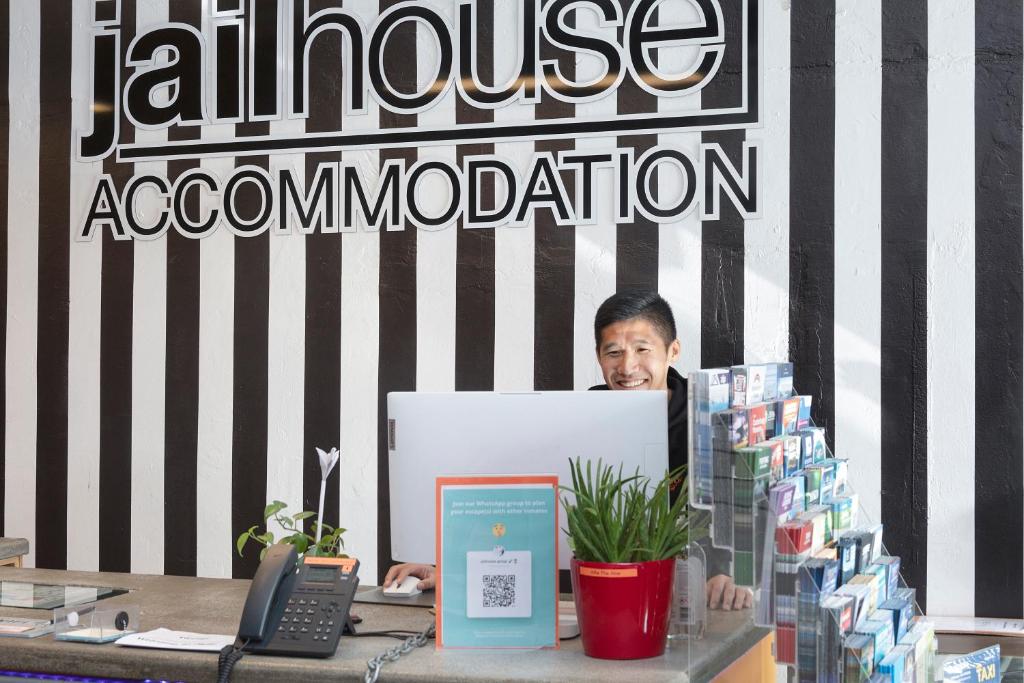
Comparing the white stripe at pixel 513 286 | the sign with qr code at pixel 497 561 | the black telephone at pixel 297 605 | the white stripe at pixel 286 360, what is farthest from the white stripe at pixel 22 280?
the sign with qr code at pixel 497 561

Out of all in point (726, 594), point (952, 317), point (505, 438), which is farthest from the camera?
point (952, 317)

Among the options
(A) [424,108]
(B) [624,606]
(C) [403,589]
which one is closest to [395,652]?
(B) [624,606]

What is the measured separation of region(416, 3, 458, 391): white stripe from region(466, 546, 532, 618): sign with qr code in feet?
5.71

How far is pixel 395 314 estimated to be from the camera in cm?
356

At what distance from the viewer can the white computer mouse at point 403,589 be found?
2.22m

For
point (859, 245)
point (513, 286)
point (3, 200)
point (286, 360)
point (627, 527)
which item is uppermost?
point (3, 200)

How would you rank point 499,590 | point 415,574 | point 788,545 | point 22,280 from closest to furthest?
point 788,545
point 499,590
point 415,574
point 22,280

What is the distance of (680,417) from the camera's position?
8.45 ft

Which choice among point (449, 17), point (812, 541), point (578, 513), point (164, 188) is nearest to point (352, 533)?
point (164, 188)

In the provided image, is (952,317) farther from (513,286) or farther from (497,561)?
(497,561)

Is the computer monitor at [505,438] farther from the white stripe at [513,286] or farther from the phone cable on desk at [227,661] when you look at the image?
the white stripe at [513,286]

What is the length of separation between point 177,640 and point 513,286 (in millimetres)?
1905

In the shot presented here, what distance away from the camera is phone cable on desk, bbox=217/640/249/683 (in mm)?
1653

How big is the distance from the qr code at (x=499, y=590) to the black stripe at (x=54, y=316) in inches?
104
